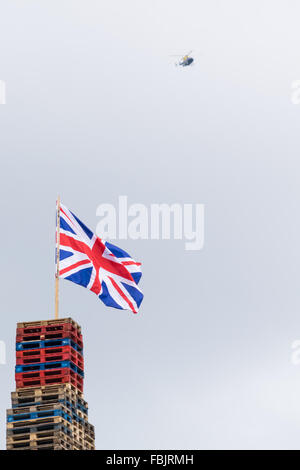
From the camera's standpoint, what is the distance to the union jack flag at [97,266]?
124750mm

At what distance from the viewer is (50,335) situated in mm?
130375

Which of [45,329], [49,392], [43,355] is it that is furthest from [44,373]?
[45,329]

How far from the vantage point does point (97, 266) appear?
126188 millimetres

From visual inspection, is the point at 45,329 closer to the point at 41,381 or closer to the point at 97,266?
the point at 41,381

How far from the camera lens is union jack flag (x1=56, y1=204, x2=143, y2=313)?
12475 cm

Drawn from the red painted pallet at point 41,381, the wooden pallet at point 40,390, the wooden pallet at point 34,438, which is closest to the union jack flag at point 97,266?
the wooden pallet at point 40,390

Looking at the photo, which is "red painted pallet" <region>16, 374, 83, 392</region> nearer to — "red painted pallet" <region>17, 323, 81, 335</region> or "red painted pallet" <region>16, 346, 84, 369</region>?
"red painted pallet" <region>16, 346, 84, 369</region>

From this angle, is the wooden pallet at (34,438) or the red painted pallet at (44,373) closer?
the wooden pallet at (34,438)

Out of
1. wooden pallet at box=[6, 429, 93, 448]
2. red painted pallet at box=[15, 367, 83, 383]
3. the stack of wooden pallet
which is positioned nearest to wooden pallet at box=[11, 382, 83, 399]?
the stack of wooden pallet

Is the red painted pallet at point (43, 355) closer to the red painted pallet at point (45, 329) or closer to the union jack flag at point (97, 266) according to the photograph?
the red painted pallet at point (45, 329)
